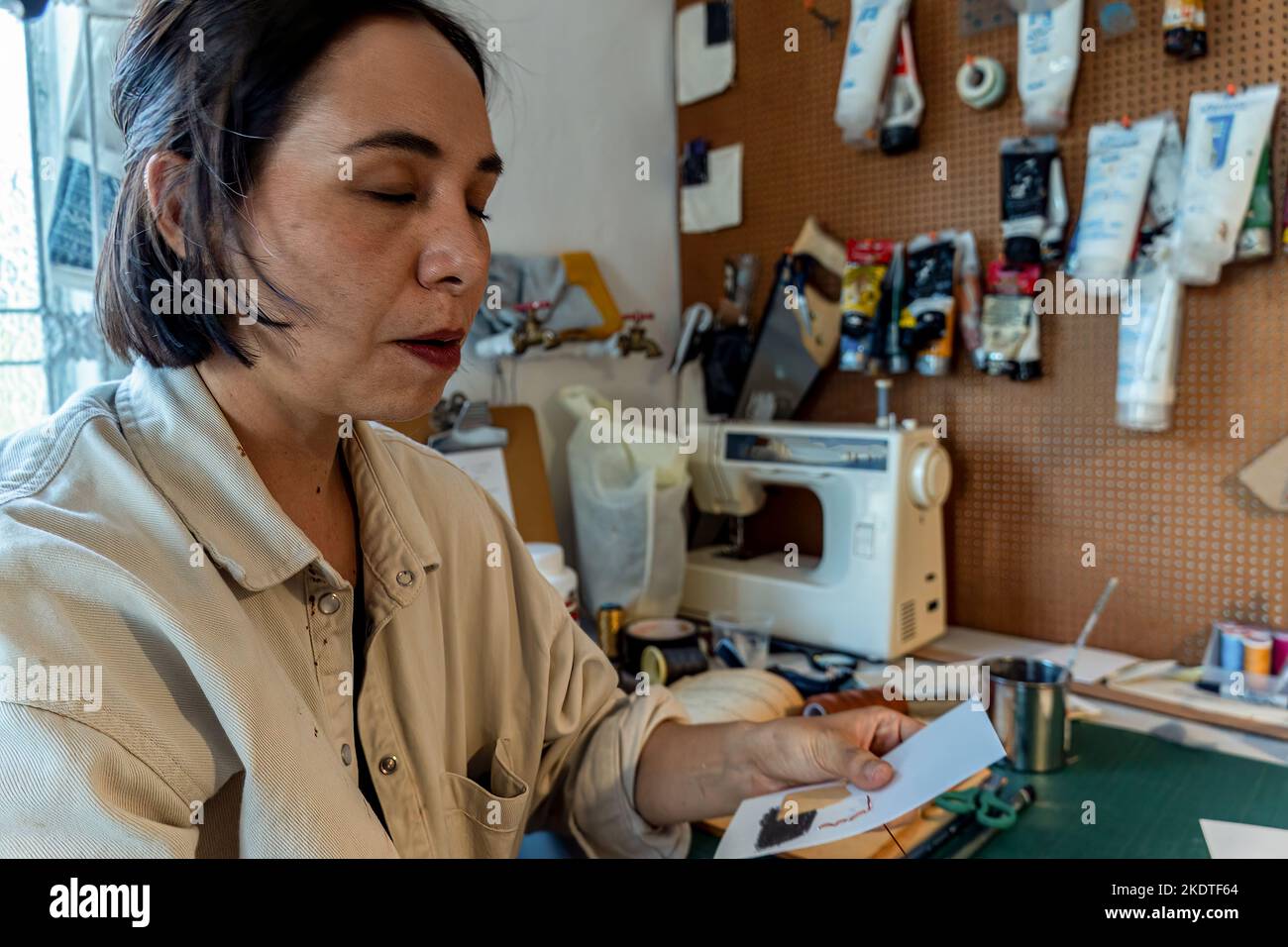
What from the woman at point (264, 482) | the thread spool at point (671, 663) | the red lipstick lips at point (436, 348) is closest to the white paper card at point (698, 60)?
the thread spool at point (671, 663)

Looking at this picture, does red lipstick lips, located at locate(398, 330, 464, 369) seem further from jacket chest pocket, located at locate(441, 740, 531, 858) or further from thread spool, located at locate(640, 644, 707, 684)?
thread spool, located at locate(640, 644, 707, 684)

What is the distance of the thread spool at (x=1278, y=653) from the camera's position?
1.51 meters

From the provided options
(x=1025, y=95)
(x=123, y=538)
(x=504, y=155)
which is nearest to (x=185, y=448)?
(x=123, y=538)

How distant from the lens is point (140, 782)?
0.59 meters

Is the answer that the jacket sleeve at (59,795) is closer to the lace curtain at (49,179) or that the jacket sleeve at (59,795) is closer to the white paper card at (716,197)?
the lace curtain at (49,179)

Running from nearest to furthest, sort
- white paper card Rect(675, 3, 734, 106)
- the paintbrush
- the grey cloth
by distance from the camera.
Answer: the paintbrush, the grey cloth, white paper card Rect(675, 3, 734, 106)

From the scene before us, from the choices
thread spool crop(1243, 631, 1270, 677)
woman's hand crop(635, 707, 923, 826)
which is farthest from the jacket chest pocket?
thread spool crop(1243, 631, 1270, 677)

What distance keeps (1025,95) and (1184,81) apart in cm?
25

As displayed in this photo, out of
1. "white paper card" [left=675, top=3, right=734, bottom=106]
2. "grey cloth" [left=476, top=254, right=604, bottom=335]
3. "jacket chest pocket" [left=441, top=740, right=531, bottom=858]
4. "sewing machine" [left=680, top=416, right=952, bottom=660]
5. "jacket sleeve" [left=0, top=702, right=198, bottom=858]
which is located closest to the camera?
"jacket sleeve" [left=0, top=702, right=198, bottom=858]

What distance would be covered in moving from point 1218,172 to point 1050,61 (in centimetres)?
36

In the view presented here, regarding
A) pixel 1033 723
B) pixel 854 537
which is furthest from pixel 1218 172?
pixel 1033 723

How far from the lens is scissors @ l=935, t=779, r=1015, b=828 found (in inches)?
43.0

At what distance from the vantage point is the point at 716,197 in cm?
228

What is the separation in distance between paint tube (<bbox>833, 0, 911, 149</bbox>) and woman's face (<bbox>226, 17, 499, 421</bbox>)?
1.31m
